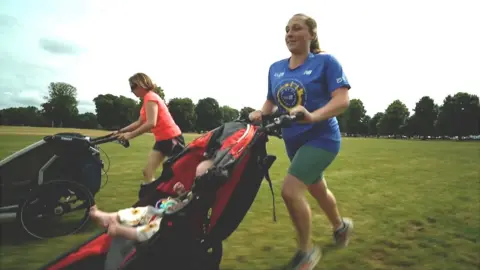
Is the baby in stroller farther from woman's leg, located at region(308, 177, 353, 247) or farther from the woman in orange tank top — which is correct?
the woman in orange tank top

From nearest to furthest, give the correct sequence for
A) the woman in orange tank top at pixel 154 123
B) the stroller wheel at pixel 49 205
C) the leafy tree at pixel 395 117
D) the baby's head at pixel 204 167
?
1. the baby's head at pixel 204 167
2. the stroller wheel at pixel 49 205
3. the woman in orange tank top at pixel 154 123
4. the leafy tree at pixel 395 117

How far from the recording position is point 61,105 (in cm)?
9031

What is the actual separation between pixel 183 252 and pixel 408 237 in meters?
2.87

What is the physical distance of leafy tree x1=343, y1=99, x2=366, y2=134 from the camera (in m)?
95.2

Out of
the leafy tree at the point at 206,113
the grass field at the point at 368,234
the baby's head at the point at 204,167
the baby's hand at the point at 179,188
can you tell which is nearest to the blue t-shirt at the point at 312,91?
the baby's head at the point at 204,167

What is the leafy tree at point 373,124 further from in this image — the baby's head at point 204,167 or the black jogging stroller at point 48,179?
the baby's head at point 204,167

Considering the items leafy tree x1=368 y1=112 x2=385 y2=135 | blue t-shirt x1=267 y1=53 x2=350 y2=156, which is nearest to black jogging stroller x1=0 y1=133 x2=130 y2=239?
blue t-shirt x1=267 y1=53 x2=350 y2=156

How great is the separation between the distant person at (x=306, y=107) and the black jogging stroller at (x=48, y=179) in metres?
2.26

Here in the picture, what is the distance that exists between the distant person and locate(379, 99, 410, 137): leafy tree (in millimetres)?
82323

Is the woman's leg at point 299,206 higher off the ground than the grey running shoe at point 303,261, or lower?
higher

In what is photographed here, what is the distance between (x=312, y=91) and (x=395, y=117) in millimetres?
83872

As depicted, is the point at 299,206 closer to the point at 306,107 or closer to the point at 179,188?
the point at 306,107

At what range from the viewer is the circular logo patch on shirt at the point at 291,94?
2814 mm

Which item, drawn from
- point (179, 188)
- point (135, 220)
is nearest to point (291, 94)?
point (179, 188)
